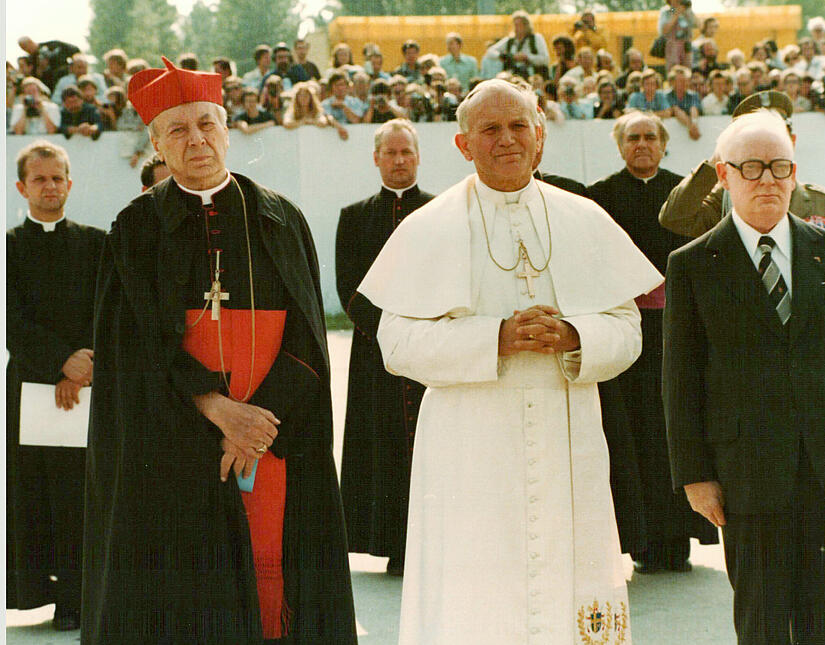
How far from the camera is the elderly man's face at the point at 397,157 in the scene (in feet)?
18.6

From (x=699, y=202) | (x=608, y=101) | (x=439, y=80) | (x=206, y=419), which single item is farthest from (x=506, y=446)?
(x=608, y=101)

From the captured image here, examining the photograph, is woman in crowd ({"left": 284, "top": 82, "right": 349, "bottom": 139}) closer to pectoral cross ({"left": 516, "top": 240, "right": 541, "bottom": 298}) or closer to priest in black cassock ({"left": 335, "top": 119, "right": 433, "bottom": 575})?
priest in black cassock ({"left": 335, "top": 119, "right": 433, "bottom": 575})

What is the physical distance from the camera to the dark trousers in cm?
334

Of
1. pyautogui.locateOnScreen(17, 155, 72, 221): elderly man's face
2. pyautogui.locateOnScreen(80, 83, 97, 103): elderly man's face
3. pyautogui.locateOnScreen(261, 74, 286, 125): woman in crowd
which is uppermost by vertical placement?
pyautogui.locateOnScreen(80, 83, 97, 103): elderly man's face

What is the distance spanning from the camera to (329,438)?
386 cm

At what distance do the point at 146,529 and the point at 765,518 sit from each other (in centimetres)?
181

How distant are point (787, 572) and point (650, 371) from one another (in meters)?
2.32

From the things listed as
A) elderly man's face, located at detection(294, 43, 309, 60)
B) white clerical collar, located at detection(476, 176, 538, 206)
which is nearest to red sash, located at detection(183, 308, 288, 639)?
white clerical collar, located at detection(476, 176, 538, 206)

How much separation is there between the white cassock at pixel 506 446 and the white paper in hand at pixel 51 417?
6.37ft

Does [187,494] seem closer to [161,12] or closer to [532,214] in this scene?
[532,214]

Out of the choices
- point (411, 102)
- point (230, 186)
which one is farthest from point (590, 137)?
point (230, 186)

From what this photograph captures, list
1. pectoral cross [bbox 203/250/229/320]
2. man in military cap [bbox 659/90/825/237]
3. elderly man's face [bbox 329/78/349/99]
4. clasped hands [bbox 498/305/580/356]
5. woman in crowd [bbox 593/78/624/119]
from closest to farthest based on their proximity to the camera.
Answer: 1. clasped hands [bbox 498/305/580/356]
2. pectoral cross [bbox 203/250/229/320]
3. man in military cap [bbox 659/90/825/237]
4. woman in crowd [bbox 593/78/624/119]
5. elderly man's face [bbox 329/78/349/99]

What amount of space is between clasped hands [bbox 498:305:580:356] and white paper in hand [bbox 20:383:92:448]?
7.50 ft

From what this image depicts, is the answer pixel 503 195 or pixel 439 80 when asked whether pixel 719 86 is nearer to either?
pixel 439 80
